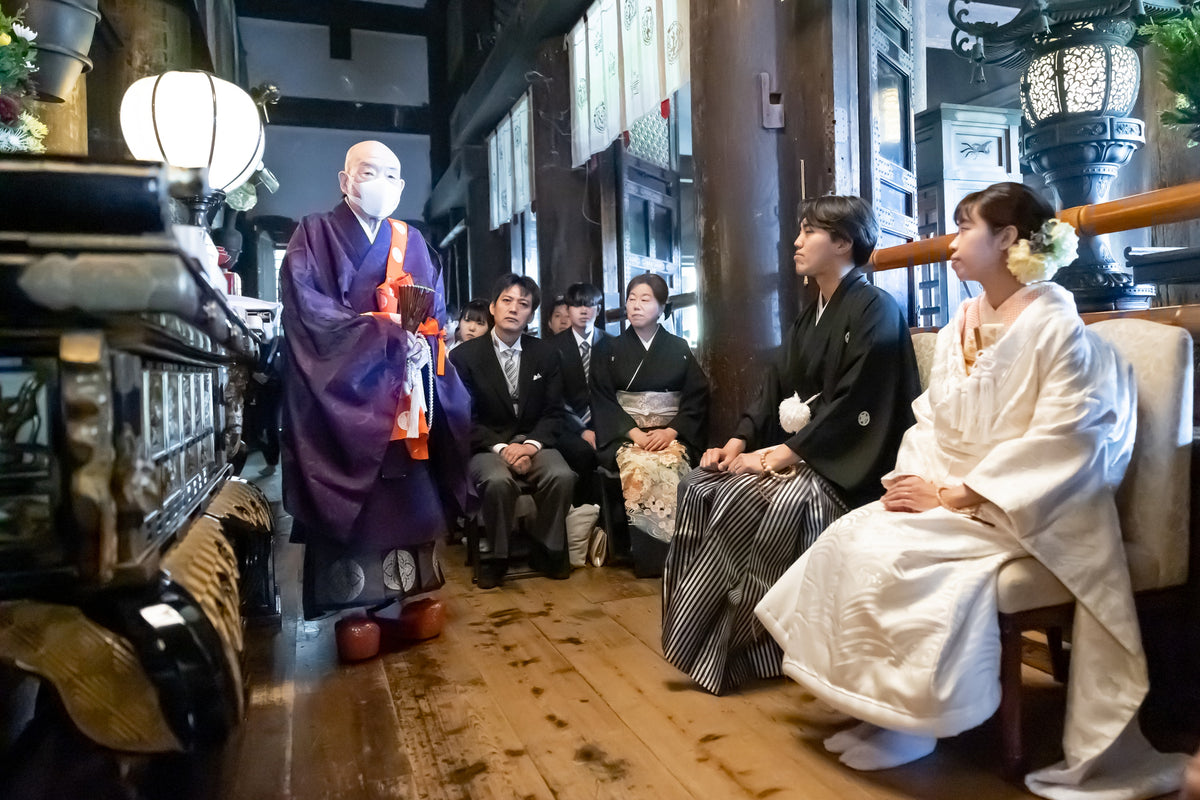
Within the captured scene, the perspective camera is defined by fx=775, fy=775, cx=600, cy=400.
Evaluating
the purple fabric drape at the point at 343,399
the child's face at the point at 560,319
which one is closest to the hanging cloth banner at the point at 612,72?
the child's face at the point at 560,319

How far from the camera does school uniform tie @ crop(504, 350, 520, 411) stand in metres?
4.23

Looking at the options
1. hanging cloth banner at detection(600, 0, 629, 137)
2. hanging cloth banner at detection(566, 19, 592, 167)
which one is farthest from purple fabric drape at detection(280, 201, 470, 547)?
hanging cloth banner at detection(566, 19, 592, 167)

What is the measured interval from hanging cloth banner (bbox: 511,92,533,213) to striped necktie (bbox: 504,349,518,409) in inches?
122

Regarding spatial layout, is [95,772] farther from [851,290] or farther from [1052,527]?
[851,290]

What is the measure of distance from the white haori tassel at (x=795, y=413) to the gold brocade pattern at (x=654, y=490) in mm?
1024

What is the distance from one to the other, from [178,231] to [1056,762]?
2205 mm

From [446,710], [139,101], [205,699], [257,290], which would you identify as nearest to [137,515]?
[205,699]

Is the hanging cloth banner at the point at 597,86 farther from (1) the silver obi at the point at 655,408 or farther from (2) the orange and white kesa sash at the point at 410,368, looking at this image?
(2) the orange and white kesa sash at the point at 410,368

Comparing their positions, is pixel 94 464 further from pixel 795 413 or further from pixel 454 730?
pixel 795 413

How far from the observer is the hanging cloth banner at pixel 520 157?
7.11 metres

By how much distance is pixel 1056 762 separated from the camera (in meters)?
1.84

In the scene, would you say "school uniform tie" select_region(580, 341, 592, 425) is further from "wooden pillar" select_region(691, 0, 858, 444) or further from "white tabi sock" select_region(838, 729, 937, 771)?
"white tabi sock" select_region(838, 729, 937, 771)

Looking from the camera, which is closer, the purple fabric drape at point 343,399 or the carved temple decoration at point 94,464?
the carved temple decoration at point 94,464

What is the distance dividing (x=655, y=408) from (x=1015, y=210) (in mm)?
2214
